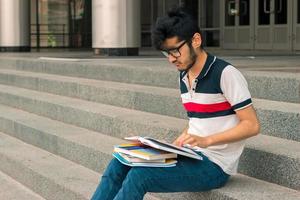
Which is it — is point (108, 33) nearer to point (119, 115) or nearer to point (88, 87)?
point (88, 87)

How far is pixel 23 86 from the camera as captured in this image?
9.85 meters

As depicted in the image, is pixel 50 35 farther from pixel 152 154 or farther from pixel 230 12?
pixel 152 154

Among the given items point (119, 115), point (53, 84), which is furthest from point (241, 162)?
point (53, 84)

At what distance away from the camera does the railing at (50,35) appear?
92.4ft

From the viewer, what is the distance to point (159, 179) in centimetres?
347

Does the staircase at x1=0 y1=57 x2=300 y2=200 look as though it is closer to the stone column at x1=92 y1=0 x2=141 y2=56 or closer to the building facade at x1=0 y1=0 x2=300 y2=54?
the building facade at x1=0 y1=0 x2=300 y2=54

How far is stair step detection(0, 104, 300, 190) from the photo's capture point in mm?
3934

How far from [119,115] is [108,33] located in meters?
6.46

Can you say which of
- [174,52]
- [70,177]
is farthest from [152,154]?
[70,177]

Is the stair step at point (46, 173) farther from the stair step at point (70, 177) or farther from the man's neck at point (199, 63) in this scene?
the man's neck at point (199, 63)

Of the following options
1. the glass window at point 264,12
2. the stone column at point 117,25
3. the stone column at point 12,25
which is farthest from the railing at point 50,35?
the stone column at point 117,25

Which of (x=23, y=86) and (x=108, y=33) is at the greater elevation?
(x=108, y=33)

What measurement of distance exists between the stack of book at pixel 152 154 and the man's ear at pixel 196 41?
58cm

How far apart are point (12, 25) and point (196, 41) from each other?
1502 centimetres
